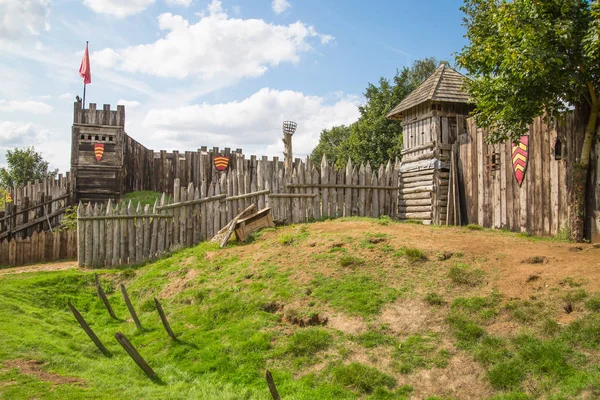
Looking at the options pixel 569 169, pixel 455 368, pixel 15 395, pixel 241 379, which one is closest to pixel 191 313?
pixel 241 379

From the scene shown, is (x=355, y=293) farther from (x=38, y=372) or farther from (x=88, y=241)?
(x=88, y=241)

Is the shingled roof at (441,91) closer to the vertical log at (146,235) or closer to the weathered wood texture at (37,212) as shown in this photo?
the vertical log at (146,235)

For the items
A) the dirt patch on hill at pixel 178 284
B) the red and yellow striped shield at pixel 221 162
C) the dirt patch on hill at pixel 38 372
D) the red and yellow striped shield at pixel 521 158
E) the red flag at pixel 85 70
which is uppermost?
the red flag at pixel 85 70

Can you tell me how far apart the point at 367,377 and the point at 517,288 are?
103 inches

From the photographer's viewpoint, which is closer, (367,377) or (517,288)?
(367,377)

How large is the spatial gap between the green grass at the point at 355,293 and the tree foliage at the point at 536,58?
462 cm

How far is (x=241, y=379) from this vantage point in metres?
5.34

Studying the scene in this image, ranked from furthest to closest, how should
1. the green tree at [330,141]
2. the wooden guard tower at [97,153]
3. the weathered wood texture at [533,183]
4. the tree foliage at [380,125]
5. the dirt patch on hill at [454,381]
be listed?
1. the green tree at [330,141]
2. the tree foliage at [380,125]
3. the wooden guard tower at [97,153]
4. the weathered wood texture at [533,183]
5. the dirt patch on hill at [454,381]

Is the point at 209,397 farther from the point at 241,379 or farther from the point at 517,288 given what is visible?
the point at 517,288

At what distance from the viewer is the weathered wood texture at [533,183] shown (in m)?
9.36

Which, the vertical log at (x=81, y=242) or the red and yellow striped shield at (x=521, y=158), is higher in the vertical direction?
the red and yellow striped shield at (x=521, y=158)

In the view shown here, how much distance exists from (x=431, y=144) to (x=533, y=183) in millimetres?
3829

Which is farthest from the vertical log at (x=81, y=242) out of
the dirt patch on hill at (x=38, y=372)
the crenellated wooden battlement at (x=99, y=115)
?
the crenellated wooden battlement at (x=99, y=115)

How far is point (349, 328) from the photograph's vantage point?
6.02m
